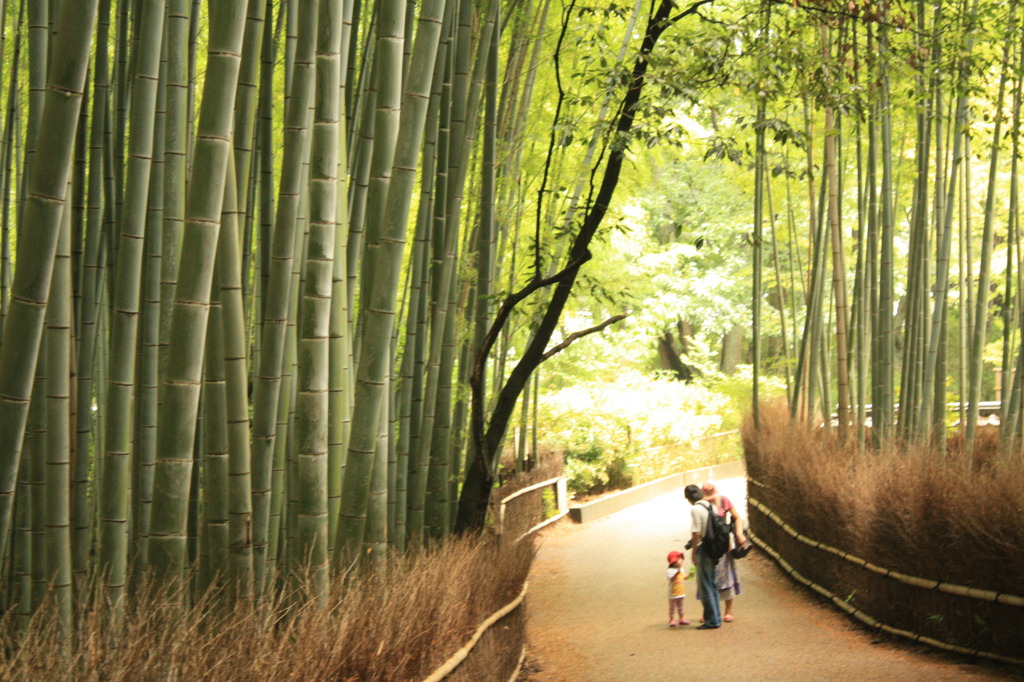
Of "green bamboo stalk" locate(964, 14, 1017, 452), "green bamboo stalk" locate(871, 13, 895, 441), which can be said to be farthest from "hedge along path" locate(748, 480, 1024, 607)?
"green bamboo stalk" locate(964, 14, 1017, 452)

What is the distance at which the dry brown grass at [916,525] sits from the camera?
15.9ft

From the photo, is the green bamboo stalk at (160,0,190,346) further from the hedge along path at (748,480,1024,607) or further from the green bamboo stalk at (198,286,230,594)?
the hedge along path at (748,480,1024,607)

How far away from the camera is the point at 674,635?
6191 mm

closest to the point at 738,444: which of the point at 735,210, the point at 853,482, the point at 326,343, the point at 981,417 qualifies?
the point at 981,417

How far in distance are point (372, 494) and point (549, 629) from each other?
3.34 meters

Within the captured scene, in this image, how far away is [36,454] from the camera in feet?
10.5

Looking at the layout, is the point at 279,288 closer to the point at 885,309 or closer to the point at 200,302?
the point at 200,302

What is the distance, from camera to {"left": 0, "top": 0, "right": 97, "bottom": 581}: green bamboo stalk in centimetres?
234

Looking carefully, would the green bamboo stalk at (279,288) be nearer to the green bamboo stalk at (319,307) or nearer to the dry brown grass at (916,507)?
the green bamboo stalk at (319,307)

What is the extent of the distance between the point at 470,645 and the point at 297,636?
4.02 ft

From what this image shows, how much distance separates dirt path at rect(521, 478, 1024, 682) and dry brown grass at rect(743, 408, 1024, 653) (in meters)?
0.20

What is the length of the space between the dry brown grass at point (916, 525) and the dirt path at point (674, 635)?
0.20 m

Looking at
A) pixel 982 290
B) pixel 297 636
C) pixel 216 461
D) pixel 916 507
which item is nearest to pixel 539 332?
pixel 916 507

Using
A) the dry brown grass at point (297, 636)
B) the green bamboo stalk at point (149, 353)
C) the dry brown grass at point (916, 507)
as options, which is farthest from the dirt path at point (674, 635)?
the green bamboo stalk at point (149, 353)
